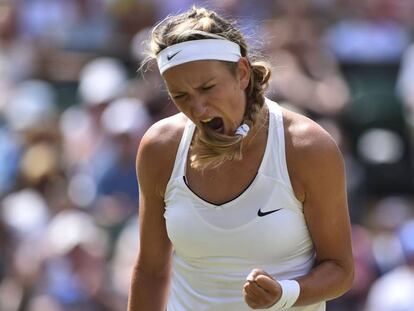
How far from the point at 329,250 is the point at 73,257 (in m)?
3.79

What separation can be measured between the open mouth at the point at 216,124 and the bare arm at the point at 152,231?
0.65ft

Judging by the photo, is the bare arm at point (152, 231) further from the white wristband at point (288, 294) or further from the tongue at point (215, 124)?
the white wristband at point (288, 294)

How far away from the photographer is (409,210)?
7.43 metres

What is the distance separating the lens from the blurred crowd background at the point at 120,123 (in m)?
6.99

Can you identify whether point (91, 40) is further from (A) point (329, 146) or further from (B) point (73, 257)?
(A) point (329, 146)

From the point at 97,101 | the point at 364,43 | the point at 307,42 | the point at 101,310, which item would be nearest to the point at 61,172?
the point at 97,101

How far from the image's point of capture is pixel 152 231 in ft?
11.8

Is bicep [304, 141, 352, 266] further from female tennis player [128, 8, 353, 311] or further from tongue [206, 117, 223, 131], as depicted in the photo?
tongue [206, 117, 223, 131]

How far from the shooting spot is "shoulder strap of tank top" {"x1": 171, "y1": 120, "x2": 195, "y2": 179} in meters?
3.45

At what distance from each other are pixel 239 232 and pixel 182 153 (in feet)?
1.03

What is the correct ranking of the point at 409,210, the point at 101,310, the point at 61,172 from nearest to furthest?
the point at 101,310 → the point at 409,210 → the point at 61,172

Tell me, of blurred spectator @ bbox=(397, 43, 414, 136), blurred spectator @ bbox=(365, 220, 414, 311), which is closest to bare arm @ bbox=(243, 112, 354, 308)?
blurred spectator @ bbox=(365, 220, 414, 311)

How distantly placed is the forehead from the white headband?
0.05 feet

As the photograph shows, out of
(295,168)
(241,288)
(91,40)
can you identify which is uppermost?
(295,168)
